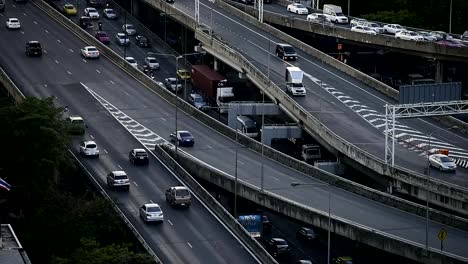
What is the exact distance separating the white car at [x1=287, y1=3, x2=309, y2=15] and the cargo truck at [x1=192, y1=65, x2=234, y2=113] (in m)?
21.5

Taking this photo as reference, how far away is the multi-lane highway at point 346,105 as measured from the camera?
→ 131 meters

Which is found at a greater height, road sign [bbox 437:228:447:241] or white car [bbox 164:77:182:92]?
road sign [bbox 437:228:447:241]

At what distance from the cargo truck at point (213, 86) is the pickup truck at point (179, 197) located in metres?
32.7

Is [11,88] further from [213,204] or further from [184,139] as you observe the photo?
[213,204]

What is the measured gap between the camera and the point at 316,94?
14888 centimetres

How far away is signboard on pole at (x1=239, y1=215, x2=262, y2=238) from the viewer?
118875 millimetres

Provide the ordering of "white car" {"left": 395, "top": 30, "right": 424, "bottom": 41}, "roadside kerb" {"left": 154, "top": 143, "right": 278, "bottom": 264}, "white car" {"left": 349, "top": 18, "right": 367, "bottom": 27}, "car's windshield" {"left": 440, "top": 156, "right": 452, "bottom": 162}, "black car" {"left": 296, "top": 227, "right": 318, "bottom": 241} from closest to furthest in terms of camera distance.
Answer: "roadside kerb" {"left": 154, "top": 143, "right": 278, "bottom": 264} < "black car" {"left": 296, "top": 227, "right": 318, "bottom": 241} < "car's windshield" {"left": 440, "top": 156, "right": 452, "bottom": 162} < "white car" {"left": 395, "top": 30, "right": 424, "bottom": 41} < "white car" {"left": 349, "top": 18, "right": 367, "bottom": 27}

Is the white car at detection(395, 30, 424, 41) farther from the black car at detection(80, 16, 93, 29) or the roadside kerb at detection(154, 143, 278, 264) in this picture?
the black car at detection(80, 16, 93, 29)

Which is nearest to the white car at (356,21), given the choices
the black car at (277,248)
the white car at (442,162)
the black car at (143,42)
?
the black car at (143,42)

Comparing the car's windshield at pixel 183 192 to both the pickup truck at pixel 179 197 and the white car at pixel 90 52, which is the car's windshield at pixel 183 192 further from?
the white car at pixel 90 52

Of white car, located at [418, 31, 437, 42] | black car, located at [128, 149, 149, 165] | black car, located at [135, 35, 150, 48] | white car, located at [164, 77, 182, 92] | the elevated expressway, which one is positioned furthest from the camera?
black car, located at [135, 35, 150, 48]

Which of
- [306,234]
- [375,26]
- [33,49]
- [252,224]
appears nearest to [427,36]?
[375,26]

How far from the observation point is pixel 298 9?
183m

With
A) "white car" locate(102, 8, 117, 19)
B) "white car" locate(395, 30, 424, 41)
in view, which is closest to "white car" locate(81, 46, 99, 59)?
"white car" locate(102, 8, 117, 19)
